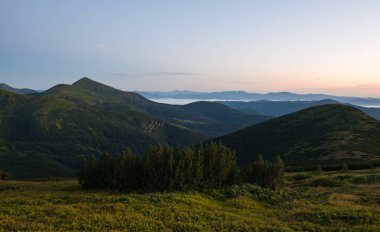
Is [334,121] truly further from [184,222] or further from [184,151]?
[184,222]

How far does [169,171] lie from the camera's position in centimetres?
3534

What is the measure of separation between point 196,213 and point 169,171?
420 inches

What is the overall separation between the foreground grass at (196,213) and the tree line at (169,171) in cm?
268

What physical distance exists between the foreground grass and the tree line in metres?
2.68

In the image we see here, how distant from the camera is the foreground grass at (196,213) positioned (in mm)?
20719

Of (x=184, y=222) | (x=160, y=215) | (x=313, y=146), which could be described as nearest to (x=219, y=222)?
(x=184, y=222)

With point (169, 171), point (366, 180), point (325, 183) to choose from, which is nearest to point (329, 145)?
point (366, 180)

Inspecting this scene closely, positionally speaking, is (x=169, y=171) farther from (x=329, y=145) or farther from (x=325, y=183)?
(x=329, y=145)

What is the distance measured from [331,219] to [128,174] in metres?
20.9

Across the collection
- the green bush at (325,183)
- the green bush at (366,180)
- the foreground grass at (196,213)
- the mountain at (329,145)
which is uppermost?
the foreground grass at (196,213)

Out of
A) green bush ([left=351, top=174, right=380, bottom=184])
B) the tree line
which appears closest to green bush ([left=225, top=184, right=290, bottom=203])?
the tree line

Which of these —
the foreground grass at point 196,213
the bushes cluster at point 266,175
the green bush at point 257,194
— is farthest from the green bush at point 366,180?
the green bush at point 257,194

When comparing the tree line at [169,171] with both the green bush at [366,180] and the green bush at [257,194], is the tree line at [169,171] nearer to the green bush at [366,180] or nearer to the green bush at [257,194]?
the green bush at [257,194]

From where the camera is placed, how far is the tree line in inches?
1394
